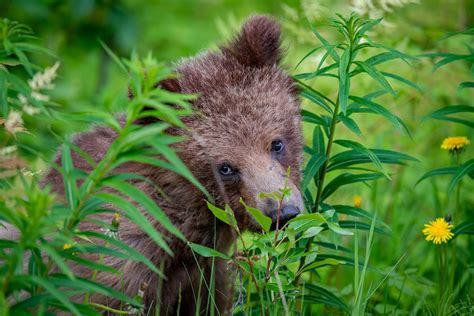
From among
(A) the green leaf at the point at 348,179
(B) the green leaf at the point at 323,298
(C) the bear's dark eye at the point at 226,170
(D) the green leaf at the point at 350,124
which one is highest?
(D) the green leaf at the point at 350,124

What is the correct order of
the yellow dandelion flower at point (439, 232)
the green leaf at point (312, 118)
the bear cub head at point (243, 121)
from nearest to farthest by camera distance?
the bear cub head at point (243, 121)
the yellow dandelion flower at point (439, 232)
the green leaf at point (312, 118)

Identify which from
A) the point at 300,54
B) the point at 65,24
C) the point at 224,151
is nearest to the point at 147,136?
the point at 224,151

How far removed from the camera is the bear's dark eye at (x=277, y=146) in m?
4.46

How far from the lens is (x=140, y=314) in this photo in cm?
413

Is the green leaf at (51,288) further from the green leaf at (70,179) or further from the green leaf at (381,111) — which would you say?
the green leaf at (381,111)

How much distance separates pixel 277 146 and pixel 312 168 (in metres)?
0.23

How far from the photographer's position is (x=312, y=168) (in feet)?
14.7

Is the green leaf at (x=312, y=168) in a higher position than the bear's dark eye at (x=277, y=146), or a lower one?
lower

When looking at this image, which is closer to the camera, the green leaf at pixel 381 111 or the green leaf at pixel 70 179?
the green leaf at pixel 70 179

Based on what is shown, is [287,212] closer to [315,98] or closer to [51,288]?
[315,98]

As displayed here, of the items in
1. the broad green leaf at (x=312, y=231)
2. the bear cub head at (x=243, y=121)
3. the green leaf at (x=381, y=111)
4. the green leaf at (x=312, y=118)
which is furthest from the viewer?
the green leaf at (x=312, y=118)

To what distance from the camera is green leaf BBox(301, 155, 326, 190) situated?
446cm

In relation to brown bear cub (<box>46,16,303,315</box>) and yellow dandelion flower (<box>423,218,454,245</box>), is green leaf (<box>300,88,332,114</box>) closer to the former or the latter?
brown bear cub (<box>46,16,303,315</box>)

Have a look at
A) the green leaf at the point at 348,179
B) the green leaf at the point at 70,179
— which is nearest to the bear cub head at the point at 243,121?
the green leaf at the point at 348,179
